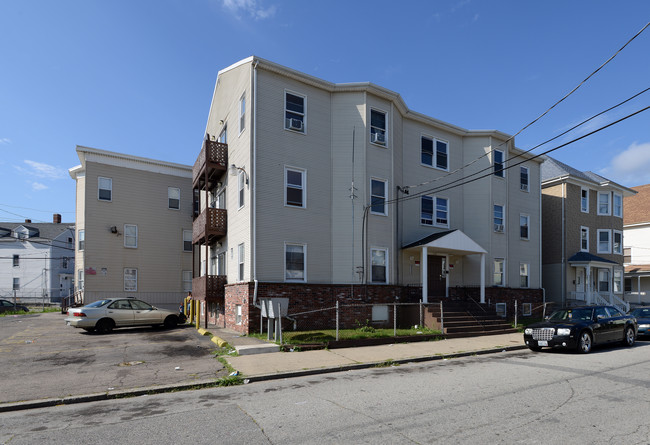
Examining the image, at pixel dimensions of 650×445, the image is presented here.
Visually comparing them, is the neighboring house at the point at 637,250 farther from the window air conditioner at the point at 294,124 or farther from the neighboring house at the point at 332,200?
the window air conditioner at the point at 294,124

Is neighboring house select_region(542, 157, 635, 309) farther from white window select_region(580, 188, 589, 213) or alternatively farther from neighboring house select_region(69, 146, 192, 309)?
neighboring house select_region(69, 146, 192, 309)

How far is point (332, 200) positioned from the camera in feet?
58.7

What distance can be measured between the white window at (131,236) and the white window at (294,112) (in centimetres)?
1536

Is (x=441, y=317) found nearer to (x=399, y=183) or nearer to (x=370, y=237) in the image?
(x=370, y=237)

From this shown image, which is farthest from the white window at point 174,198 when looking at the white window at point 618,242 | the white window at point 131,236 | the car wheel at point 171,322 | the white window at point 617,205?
the white window at point 617,205

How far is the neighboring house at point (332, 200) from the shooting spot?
16.6 metres

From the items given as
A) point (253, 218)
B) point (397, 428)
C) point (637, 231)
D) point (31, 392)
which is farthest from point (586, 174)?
point (31, 392)

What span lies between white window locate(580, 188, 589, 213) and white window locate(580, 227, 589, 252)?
4.31 feet

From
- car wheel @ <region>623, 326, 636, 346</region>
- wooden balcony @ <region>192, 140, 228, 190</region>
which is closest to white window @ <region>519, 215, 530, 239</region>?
car wheel @ <region>623, 326, 636, 346</region>

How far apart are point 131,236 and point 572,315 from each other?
79.9 ft

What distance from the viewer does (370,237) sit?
59.1ft

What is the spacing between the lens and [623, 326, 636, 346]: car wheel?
576 inches

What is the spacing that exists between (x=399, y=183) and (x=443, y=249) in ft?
11.7

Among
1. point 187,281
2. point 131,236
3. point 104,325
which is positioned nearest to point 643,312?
point 104,325
